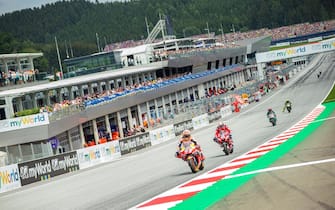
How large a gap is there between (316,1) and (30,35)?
80168mm

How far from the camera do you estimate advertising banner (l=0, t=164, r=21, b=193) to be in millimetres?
27058

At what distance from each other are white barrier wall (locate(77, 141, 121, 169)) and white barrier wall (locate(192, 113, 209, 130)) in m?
14.8

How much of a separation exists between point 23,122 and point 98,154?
17.4 ft

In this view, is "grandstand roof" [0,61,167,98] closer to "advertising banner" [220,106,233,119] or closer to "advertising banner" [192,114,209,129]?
"advertising banner" [192,114,209,129]

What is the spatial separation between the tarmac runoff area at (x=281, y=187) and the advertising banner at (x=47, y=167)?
49.9 feet

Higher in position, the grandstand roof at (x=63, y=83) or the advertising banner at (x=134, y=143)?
the grandstand roof at (x=63, y=83)

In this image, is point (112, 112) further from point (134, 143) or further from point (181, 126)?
point (134, 143)

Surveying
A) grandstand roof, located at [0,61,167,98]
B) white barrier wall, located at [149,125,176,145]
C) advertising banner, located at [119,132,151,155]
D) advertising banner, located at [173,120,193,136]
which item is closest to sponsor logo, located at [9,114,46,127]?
advertising banner, located at [119,132,151,155]

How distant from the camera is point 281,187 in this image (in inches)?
468

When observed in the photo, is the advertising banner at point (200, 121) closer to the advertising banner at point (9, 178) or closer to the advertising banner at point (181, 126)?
the advertising banner at point (181, 126)

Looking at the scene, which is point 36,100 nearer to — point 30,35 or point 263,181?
point 263,181

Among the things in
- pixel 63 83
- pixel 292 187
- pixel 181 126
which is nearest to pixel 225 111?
pixel 181 126

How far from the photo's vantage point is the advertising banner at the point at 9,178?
1065 inches

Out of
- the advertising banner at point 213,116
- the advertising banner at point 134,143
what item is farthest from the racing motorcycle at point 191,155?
the advertising banner at point 213,116
